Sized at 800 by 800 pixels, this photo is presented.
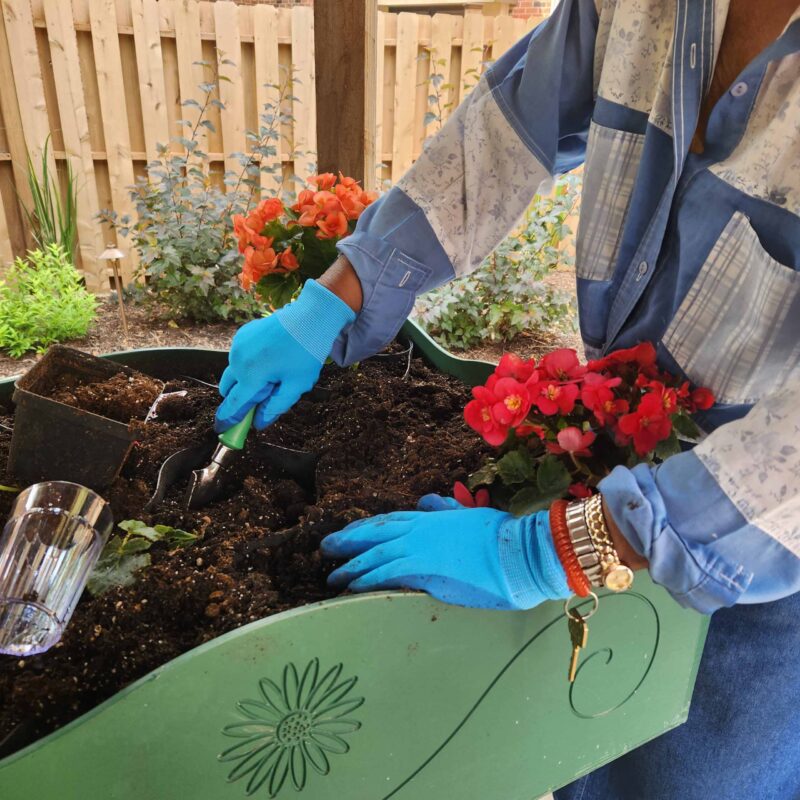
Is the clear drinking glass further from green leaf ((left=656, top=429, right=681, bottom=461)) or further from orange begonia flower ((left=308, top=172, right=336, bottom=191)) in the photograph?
orange begonia flower ((left=308, top=172, right=336, bottom=191))

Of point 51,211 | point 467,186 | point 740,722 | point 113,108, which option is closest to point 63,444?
point 467,186

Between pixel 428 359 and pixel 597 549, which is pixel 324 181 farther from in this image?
pixel 597 549

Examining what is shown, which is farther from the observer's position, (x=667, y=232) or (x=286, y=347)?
(x=286, y=347)

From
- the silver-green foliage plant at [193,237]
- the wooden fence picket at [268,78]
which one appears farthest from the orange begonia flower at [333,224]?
the wooden fence picket at [268,78]

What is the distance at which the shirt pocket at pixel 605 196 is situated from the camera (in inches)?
32.5

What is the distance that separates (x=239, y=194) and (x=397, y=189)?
1.98 m

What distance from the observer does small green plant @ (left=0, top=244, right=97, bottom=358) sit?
2.27m

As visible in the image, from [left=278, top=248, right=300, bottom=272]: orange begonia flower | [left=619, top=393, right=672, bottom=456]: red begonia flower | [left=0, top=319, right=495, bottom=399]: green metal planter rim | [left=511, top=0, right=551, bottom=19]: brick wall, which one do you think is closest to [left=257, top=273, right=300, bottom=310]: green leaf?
[left=278, top=248, right=300, bottom=272]: orange begonia flower

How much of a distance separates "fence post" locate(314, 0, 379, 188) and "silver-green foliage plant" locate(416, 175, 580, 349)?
1.22 m

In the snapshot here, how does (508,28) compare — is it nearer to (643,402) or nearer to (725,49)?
(725,49)

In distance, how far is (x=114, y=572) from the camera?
2.37 ft

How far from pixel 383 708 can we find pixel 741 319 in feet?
1.82

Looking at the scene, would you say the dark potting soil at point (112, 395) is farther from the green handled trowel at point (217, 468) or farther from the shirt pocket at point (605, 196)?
the shirt pocket at point (605, 196)

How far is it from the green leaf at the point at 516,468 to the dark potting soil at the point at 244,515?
0.44 ft
